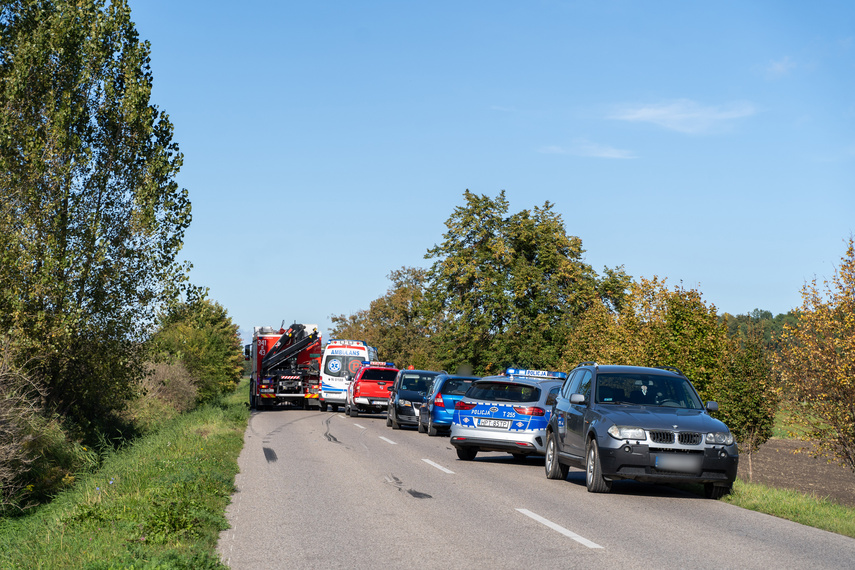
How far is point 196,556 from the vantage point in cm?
692

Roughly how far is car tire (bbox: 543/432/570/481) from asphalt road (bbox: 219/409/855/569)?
0.68 feet

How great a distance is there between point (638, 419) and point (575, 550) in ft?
14.3

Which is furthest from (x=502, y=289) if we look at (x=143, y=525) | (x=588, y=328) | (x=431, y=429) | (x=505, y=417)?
(x=143, y=525)

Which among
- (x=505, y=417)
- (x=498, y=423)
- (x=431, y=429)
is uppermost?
(x=505, y=417)

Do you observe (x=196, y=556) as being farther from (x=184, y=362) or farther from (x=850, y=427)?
(x=184, y=362)

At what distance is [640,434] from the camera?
11.7 meters

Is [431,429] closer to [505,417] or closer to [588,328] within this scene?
[505,417]

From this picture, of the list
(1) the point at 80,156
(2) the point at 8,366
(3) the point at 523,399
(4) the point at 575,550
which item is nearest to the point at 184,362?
(1) the point at 80,156

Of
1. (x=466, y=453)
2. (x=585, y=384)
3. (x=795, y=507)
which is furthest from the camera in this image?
(x=466, y=453)

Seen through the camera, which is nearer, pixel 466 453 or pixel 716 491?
pixel 716 491

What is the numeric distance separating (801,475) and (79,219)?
24.3 meters

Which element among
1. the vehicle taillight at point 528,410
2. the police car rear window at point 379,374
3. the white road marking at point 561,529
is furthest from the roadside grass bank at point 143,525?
the police car rear window at point 379,374

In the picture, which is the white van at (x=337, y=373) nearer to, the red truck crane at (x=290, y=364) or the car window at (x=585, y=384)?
the red truck crane at (x=290, y=364)

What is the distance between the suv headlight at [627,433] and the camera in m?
11.7
